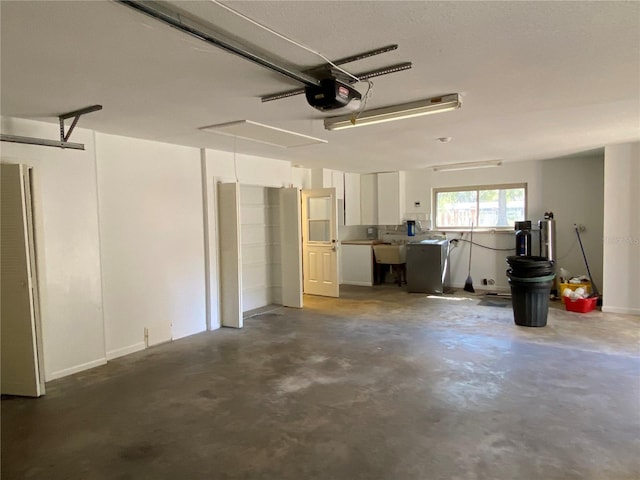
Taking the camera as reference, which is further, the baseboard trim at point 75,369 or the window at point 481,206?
the window at point 481,206

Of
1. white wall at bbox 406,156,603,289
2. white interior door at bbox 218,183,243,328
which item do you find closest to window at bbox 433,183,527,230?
white wall at bbox 406,156,603,289

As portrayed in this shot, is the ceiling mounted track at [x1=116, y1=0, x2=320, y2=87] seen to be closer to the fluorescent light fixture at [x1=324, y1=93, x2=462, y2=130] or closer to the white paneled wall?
the fluorescent light fixture at [x1=324, y1=93, x2=462, y2=130]

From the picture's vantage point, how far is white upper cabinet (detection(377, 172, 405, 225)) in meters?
8.41

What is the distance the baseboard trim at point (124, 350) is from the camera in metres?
4.33

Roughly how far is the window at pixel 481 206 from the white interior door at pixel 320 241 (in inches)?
98.2

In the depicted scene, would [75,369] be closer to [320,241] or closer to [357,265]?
[320,241]

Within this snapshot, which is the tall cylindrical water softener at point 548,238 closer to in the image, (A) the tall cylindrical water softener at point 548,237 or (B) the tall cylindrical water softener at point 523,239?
(A) the tall cylindrical water softener at point 548,237

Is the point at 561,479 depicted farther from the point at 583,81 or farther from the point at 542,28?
the point at 583,81

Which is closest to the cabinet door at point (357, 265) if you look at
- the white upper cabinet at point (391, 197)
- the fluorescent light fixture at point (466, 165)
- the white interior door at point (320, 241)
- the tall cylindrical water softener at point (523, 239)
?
the white upper cabinet at point (391, 197)

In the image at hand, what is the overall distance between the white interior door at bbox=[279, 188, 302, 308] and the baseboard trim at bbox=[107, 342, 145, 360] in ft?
8.41

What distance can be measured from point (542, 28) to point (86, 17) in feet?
7.13

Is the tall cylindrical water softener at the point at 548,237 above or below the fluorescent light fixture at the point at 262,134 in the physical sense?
below

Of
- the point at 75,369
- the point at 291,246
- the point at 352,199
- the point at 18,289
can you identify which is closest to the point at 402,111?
the point at 18,289

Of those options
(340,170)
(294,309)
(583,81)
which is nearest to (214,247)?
(294,309)
